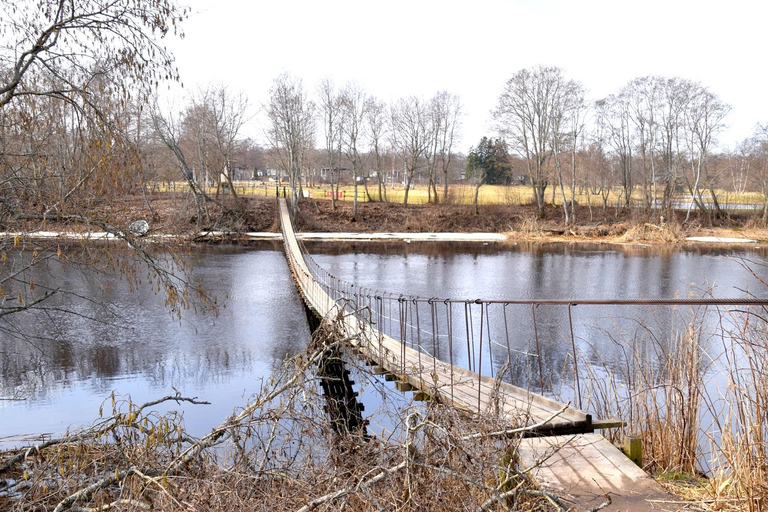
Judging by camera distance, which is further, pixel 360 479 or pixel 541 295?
pixel 541 295

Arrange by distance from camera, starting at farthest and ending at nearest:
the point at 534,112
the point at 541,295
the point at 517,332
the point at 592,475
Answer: the point at 534,112 < the point at 541,295 < the point at 517,332 < the point at 592,475

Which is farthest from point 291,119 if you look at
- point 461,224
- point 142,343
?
point 142,343

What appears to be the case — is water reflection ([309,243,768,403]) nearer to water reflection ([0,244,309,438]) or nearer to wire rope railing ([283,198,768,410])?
wire rope railing ([283,198,768,410])

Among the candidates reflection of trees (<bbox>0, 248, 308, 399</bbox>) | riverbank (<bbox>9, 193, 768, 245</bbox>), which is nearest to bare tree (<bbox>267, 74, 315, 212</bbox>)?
riverbank (<bbox>9, 193, 768, 245</bbox>)

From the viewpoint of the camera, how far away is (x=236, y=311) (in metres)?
16.3

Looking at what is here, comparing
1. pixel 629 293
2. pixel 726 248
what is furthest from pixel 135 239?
pixel 726 248

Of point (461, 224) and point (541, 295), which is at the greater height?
point (461, 224)

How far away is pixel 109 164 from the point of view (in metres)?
5.57

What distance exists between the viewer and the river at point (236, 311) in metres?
9.84

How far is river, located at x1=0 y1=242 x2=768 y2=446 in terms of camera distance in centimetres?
984

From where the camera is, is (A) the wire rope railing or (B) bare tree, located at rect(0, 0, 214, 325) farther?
(A) the wire rope railing

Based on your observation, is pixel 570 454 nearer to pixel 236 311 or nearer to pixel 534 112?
pixel 236 311

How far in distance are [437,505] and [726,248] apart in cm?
3108

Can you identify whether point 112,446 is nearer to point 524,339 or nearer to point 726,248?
point 524,339
